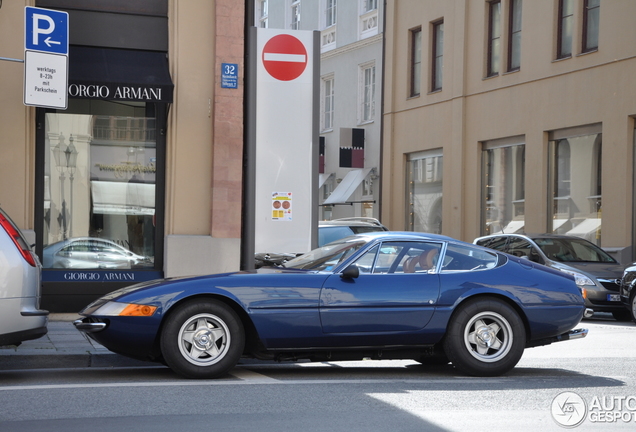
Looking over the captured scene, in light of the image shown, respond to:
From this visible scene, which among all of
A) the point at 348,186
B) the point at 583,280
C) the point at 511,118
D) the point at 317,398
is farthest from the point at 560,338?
the point at 348,186

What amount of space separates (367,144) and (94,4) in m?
19.4

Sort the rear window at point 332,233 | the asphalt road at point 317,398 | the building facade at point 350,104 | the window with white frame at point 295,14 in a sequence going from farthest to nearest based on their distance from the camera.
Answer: the window with white frame at point 295,14
the building facade at point 350,104
the rear window at point 332,233
the asphalt road at point 317,398

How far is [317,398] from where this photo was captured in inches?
267

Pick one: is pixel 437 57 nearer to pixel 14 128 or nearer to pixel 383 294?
pixel 14 128

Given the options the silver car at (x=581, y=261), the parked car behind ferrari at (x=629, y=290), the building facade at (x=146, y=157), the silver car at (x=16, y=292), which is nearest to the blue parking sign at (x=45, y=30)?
the building facade at (x=146, y=157)

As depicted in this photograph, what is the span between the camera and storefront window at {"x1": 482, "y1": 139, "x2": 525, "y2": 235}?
81.1 ft

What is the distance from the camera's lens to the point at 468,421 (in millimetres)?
5996

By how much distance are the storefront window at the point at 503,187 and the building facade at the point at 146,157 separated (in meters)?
13.2

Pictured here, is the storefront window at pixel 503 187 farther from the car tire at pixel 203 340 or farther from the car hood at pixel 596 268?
the car tire at pixel 203 340

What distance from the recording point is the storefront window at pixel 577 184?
22.0 meters

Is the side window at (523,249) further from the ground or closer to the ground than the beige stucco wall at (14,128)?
closer to the ground

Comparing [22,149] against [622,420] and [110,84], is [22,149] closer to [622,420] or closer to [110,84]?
[110,84]

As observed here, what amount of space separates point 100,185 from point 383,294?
6679mm

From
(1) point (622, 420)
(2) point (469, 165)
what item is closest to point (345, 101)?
(2) point (469, 165)
